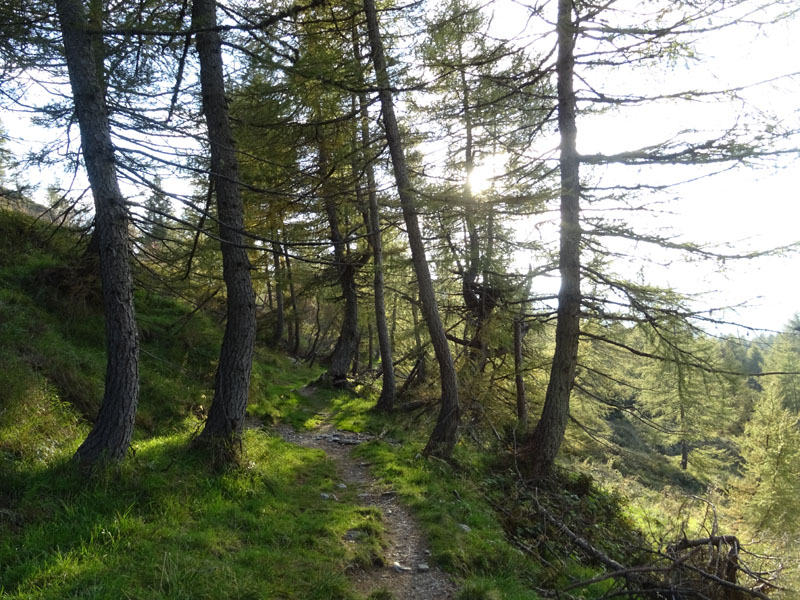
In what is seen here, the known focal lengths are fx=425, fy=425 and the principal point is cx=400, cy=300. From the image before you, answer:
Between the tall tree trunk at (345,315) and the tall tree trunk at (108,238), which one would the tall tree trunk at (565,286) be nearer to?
the tall tree trunk at (108,238)

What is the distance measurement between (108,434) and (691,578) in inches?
296

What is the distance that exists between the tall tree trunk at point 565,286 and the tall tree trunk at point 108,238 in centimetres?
700

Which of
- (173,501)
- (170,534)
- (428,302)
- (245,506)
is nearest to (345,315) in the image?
(428,302)

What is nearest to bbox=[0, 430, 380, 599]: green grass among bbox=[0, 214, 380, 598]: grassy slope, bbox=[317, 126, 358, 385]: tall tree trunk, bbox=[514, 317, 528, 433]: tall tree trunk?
bbox=[0, 214, 380, 598]: grassy slope

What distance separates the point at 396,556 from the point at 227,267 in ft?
16.4

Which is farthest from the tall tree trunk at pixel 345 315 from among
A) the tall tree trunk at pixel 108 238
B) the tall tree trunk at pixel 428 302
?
the tall tree trunk at pixel 108 238

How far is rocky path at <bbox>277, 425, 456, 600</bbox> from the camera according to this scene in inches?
190

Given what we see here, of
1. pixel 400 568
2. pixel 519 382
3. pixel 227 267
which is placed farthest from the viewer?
pixel 519 382

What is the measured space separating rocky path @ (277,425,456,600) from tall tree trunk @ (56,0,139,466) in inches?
137

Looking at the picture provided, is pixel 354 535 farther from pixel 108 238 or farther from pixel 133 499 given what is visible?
pixel 108 238

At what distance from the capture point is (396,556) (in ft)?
18.2

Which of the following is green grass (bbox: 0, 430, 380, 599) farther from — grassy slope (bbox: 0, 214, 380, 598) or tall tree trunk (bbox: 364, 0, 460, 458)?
tall tree trunk (bbox: 364, 0, 460, 458)

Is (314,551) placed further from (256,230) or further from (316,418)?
(256,230)

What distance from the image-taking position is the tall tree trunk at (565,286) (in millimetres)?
8125
